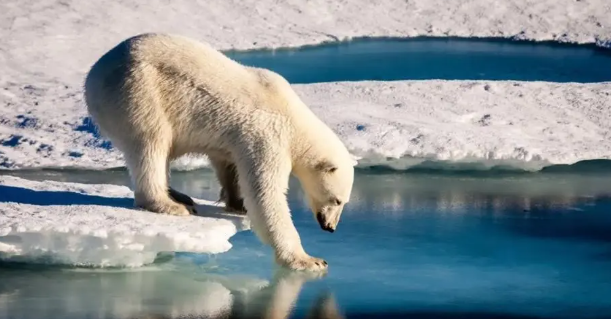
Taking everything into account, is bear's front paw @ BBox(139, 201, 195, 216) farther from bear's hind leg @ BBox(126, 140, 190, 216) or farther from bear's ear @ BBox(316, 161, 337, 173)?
bear's ear @ BBox(316, 161, 337, 173)

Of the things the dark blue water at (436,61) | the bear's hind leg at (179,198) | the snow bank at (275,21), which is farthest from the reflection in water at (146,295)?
the snow bank at (275,21)

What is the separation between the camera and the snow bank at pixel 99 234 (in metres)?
5.63

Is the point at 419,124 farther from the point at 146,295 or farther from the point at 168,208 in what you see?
the point at 146,295

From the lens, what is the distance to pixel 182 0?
17078 millimetres

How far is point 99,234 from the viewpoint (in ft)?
18.4

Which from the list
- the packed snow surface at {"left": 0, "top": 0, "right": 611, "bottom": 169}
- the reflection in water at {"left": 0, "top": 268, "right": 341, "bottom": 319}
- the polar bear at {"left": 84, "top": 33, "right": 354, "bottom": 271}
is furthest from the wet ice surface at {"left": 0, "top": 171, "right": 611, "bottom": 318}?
the packed snow surface at {"left": 0, "top": 0, "right": 611, "bottom": 169}

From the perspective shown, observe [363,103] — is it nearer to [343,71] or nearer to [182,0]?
[343,71]

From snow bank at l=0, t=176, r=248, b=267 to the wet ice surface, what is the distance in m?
0.11

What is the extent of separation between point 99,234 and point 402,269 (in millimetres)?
1763

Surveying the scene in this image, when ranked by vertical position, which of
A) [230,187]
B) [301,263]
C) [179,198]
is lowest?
[301,263]

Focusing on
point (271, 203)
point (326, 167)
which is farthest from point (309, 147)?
point (271, 203)

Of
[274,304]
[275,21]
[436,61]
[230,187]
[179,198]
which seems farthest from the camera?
[275,21]

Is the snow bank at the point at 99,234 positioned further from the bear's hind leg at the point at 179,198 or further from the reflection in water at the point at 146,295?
the bear's hind leg at the point at 179,198

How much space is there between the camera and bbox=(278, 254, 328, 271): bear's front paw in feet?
19.8
